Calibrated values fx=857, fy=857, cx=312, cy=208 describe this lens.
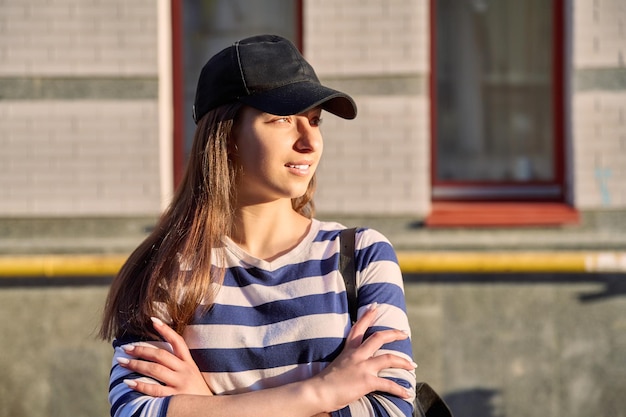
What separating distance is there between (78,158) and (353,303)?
3.52 meters

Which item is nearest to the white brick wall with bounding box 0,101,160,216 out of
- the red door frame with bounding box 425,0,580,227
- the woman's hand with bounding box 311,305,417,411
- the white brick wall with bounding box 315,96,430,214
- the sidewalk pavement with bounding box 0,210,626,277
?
the sidewalk pavement with bounding box 0,210,626,277

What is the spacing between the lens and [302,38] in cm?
536

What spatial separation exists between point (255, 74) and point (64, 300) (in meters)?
3.50

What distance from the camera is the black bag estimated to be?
7.00 ft

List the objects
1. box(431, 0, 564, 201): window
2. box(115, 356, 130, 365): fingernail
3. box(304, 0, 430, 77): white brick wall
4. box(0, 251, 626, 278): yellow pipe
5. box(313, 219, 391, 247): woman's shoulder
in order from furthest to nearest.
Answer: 1. box(431, 0, 564, 201): window
2. box(304, 0, 430, 77): white brick wall
3. box(0, 251, 626, 278): yellow pipe
4. box(313, 219, 391, 247): woman's shoulder
5. box(115, 356, 130, 365): fingernail

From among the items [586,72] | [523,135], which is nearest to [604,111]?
[586,72]

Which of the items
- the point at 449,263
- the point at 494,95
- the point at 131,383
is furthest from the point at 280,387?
the point at 494,95

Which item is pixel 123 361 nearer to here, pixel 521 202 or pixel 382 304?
pixel 382 304

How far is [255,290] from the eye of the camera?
6.93 feet

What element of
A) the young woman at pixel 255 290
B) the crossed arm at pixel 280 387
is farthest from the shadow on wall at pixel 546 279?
the crossed arm at pixel 280 387

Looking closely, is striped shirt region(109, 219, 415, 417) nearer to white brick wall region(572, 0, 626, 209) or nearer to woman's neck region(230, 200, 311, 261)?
woman's neck region(230, 200, 311, 261)

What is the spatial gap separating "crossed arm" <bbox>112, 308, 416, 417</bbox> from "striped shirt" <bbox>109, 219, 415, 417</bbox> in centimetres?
3

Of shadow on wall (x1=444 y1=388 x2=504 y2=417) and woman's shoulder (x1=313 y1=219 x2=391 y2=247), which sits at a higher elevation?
woman's shoulder (x1=313 y1=219 x2=391 y2=247)

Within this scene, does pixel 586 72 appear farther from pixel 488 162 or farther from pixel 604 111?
pixel 488 162
